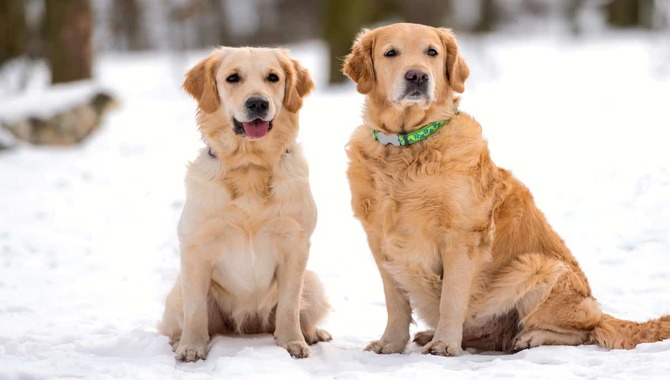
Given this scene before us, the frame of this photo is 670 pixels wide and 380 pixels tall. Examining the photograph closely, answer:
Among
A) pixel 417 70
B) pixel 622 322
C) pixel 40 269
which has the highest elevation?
pixel 417 70

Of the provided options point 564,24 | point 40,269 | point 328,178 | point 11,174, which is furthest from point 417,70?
point 564,24

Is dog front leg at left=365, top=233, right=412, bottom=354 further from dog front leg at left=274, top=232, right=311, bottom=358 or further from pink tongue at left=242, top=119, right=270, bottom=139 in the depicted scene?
pink tongue at left=242, top=119, right=270, bottom=139

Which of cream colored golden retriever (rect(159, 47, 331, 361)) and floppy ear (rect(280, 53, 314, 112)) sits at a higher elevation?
floppy ear (rect(280, 53, 314, 112))

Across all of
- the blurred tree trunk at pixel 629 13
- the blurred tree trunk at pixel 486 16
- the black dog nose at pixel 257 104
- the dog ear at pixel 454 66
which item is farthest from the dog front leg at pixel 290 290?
the blurred tree trunk at pixel 629 13

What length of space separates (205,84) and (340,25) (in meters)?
8.74

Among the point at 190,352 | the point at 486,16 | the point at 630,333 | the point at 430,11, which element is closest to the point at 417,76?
the point at 630,333

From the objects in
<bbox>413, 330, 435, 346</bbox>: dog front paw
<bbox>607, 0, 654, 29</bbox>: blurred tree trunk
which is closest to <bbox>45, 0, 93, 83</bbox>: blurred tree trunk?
<bbox>413, 330, 435, 346</bbox>: dog front paw

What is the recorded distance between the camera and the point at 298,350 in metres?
4.01

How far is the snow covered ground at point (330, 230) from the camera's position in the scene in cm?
374

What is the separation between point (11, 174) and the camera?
935 cm

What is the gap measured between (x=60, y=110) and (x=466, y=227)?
27.2 feet

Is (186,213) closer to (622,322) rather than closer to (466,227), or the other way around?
(466,227)

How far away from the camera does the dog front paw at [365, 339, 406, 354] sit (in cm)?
414

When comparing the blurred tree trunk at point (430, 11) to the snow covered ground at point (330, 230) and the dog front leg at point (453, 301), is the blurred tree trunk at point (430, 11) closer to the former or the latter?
the snow covered ground at point (330, 230)
